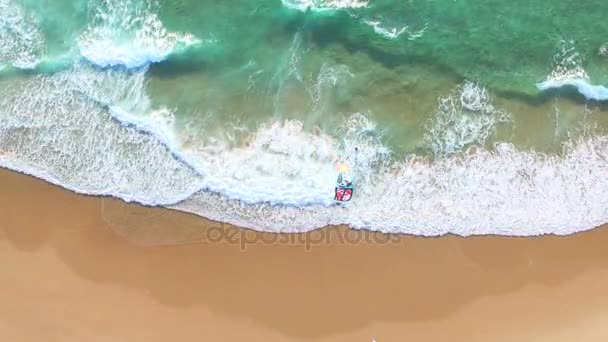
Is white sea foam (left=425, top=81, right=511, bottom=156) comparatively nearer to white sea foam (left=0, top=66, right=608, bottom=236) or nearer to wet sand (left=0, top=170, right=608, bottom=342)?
white sea foam (left=0, top=66, right=608, bottom=236)

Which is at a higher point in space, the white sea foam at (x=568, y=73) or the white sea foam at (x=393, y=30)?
the white sea foam at (x=393, y=30)

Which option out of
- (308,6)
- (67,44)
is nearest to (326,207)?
(308,6)

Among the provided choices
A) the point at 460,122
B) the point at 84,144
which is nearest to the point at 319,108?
the point at 460,122

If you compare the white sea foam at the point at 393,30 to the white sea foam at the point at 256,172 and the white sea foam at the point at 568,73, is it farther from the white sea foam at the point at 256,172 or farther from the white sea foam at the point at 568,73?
the white sea foam at the point at 568,73

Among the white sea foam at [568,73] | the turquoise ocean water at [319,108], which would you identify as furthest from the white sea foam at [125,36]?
the white sea foam at [568,73]

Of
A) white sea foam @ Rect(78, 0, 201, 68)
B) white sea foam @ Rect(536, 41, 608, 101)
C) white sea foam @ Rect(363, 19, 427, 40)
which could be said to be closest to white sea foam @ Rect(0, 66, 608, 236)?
white sea foam @ Rect(78, 0, 201, 68)

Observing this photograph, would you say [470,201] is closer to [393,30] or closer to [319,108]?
[319,108]
